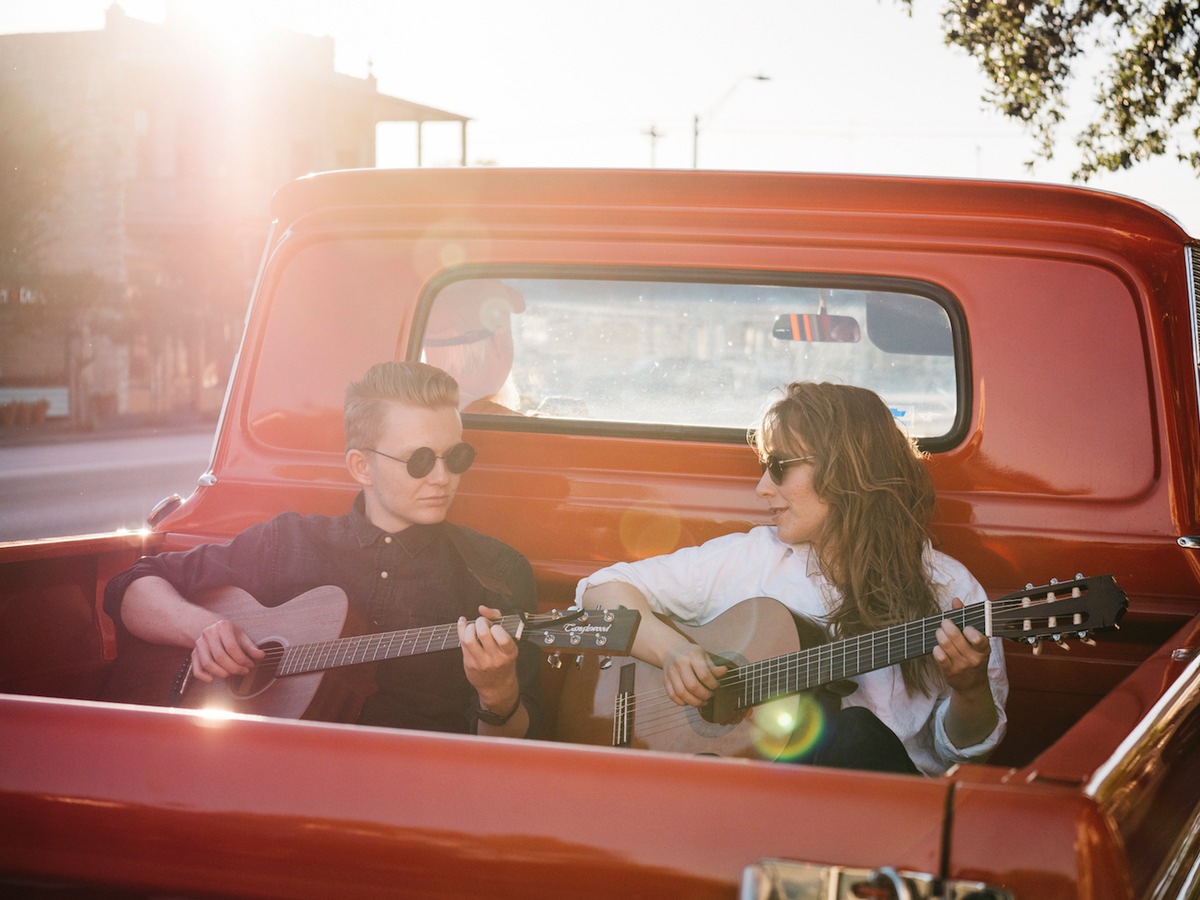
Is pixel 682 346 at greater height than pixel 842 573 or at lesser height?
greater

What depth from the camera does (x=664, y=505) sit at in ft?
9.96

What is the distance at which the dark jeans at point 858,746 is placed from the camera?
2262mm

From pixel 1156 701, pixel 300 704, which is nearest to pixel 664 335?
pixel 300 704

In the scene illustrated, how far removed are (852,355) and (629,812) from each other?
2.06 meters

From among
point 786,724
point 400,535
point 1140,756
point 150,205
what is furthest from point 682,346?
point 150,205

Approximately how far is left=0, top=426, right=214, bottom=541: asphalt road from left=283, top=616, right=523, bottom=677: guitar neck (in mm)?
9280

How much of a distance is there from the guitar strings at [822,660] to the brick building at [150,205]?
24.3 meters

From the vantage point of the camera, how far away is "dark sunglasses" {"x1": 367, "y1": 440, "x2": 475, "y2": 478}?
2809 mm

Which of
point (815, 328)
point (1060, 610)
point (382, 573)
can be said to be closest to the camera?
point (1060, 610)

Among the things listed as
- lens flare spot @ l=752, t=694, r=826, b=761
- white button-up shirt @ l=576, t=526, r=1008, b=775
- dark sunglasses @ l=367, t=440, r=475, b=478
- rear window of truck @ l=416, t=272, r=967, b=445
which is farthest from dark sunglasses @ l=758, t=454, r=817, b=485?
dark sunglasses @ l=367, t=440, r=475, b=478

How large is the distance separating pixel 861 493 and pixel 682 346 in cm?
72

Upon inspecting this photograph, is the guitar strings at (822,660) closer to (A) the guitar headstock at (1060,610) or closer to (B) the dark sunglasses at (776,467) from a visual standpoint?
(A) the guitar headstock at (1060,610)

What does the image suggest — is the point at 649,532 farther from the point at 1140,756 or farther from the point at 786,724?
the point at 1140,756

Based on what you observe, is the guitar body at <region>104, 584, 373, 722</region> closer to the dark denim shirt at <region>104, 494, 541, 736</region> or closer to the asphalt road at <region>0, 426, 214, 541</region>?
the dark denim shirt at <region>104, 494, 541, 736</region>
